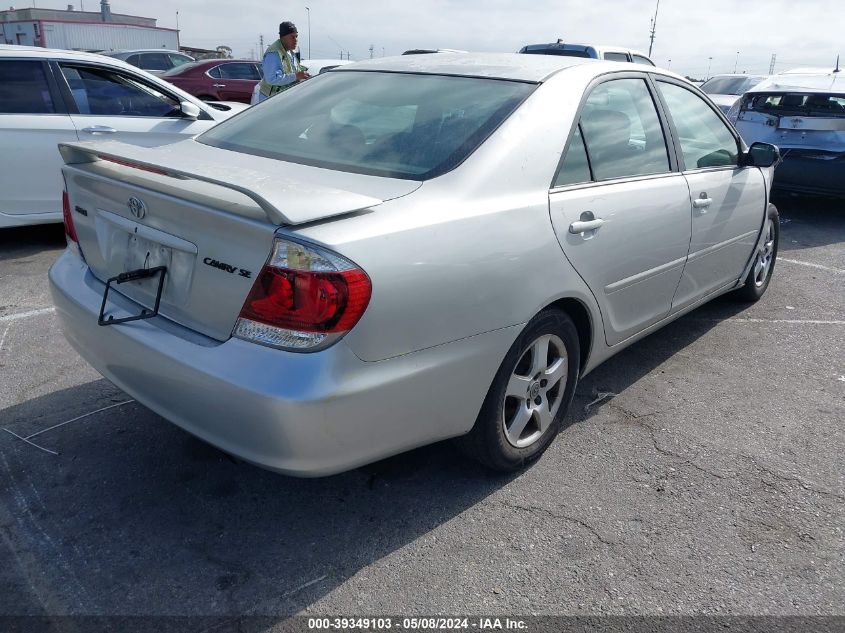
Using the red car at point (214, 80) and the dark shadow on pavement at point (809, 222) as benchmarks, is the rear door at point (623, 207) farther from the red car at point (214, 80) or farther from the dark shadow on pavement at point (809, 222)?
the red car at point (214, 80)

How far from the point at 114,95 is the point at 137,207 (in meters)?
4.19

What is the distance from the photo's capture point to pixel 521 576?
240 centimetres

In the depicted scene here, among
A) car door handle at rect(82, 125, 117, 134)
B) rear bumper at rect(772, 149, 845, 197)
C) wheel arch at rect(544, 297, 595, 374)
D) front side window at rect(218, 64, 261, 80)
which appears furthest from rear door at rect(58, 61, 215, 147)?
front side window at rect(218, 64, 261, 80)

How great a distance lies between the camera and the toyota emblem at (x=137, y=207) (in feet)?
8.11

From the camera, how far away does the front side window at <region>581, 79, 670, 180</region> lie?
122 inches

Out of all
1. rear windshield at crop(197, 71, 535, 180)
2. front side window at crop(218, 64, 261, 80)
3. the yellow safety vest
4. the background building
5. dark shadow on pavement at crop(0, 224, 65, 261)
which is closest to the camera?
rear windshield at crop(197, 71, 535, 180)

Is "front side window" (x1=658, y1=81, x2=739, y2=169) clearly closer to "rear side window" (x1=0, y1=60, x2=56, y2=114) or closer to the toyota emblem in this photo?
the toyota emblem

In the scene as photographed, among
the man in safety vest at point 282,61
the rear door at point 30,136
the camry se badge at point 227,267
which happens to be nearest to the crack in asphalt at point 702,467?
the camry se badge at point 227,267

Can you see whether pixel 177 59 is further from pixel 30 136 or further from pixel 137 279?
pixel 137 279

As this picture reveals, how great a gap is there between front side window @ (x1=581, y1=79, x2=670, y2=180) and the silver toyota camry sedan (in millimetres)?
13

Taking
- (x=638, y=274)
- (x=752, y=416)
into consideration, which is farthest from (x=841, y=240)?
(x=638, y=274)

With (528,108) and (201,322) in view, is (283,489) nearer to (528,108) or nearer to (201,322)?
(201,322)

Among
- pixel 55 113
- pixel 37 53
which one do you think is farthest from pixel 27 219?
pixel 37 53

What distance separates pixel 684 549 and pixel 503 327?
992mm
